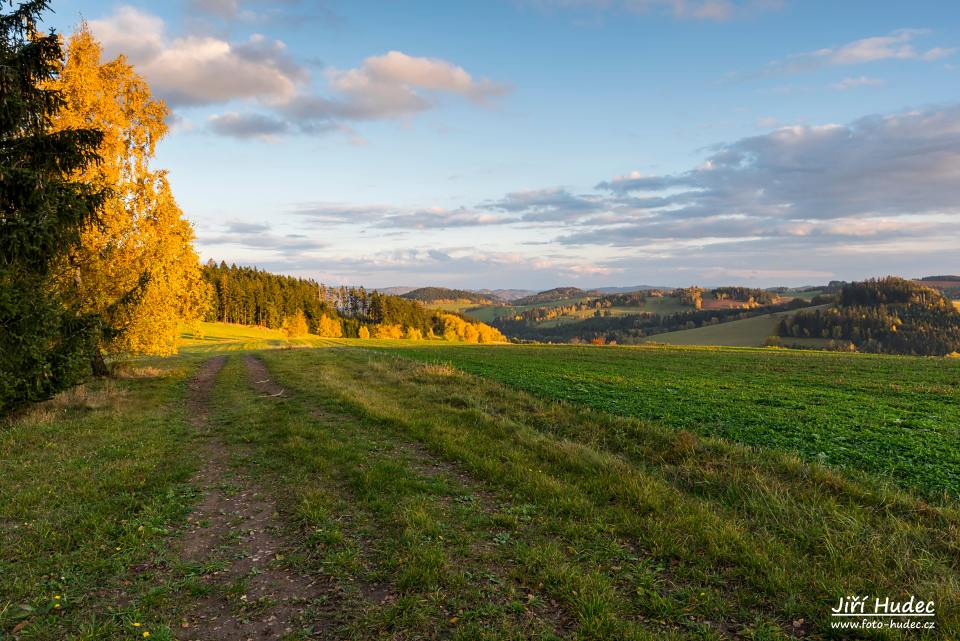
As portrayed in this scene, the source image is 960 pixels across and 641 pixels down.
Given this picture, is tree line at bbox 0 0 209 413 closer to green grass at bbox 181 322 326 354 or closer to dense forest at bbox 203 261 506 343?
green grass at bbox 181 322 326 354

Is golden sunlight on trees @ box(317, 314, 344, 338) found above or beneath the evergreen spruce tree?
beneath

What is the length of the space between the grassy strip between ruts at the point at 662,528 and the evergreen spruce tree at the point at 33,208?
6.69m

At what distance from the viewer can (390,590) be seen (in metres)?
5.70

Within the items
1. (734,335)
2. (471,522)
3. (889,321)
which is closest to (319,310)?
(734,335)

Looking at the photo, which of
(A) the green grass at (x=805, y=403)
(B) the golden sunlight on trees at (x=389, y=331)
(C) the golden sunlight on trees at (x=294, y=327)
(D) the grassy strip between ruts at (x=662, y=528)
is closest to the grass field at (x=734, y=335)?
(B) the golden sunlight on trees at (x=389, y=331)

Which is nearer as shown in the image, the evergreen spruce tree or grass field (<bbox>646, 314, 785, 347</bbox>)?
the evergreen spruce tree

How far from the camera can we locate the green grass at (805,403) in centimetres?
1054

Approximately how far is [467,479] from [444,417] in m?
5.16

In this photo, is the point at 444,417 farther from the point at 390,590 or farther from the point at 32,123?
the point at 32,123

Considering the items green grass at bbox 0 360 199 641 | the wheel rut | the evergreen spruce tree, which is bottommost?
the wheel rut

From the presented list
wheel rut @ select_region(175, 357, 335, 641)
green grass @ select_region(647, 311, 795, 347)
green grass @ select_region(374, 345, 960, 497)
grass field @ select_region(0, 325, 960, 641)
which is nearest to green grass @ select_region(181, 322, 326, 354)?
green grass @ select_region(374, 345, 960, 497)

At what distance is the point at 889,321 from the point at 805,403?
14301 cm

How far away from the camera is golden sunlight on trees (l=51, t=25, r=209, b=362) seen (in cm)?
1914

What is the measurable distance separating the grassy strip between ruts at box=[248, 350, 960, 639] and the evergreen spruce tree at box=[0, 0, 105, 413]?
21.9 feet
